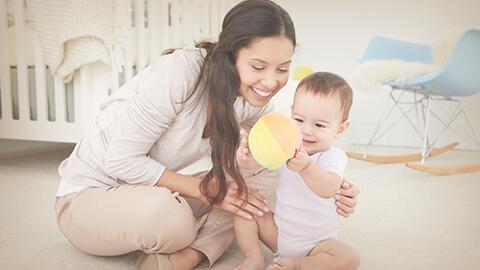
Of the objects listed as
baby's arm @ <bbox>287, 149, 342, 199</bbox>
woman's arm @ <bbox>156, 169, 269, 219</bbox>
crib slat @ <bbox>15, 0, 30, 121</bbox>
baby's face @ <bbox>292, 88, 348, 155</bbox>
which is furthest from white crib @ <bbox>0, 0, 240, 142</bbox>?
baby's arm @ <bbox>287, 149, 342, 199</bbox>

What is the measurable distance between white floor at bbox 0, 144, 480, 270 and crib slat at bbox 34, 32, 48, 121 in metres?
0.24

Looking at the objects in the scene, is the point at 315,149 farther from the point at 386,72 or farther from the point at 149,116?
the point at 386,72

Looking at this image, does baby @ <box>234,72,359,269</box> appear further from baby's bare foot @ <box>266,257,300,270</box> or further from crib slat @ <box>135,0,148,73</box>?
crib slat @ <box>135,0,148,73</box>

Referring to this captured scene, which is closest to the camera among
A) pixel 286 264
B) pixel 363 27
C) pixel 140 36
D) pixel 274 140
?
pixel 274 140

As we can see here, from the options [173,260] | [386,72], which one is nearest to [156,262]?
[173,260]

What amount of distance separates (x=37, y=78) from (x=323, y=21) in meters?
1.87

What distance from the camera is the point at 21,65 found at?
1.78 metres

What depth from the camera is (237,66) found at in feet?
2.80

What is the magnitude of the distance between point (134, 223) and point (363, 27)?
8.19 feet

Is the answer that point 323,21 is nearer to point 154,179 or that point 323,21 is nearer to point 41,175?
point 41,175

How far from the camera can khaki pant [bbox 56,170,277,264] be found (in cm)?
83

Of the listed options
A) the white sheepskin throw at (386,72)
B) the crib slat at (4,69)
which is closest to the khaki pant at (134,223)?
the crib slat at (4,69)

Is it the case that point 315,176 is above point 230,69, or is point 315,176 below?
below

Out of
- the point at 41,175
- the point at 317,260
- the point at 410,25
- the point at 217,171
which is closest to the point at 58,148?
the point at 41,175
